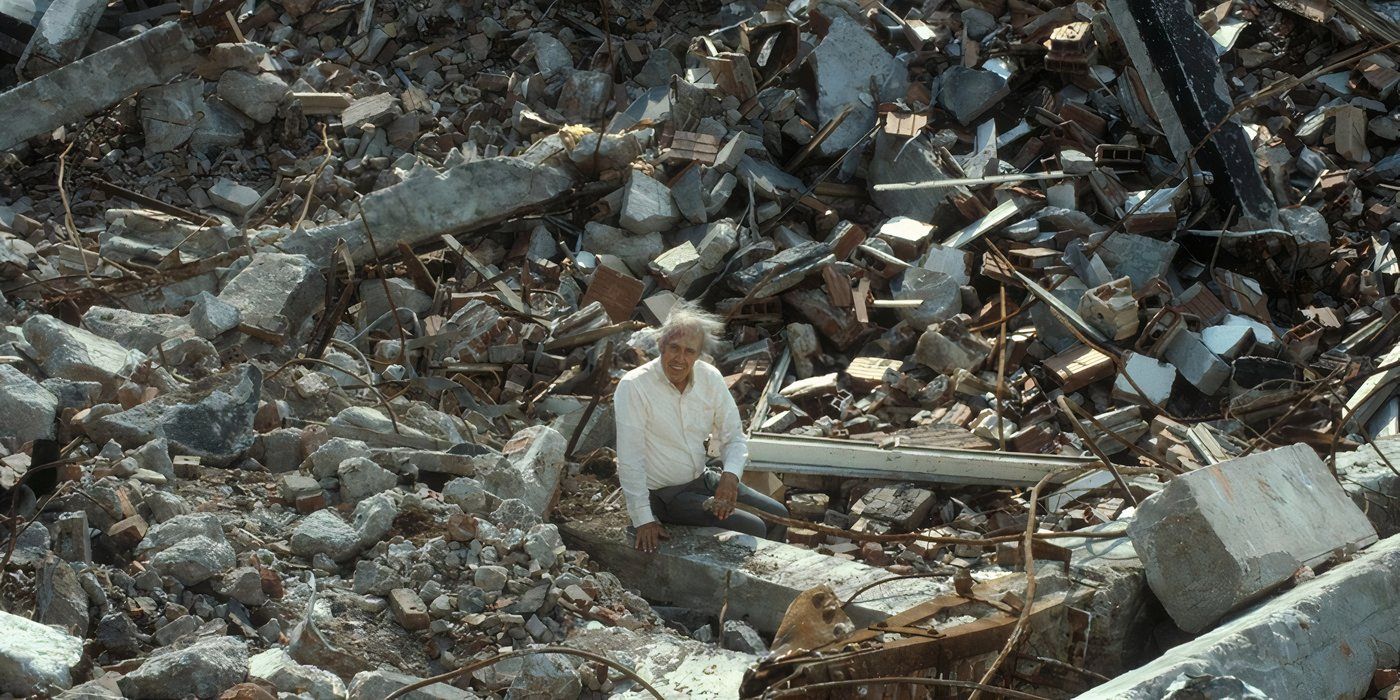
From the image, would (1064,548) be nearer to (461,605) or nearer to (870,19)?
(461,605)

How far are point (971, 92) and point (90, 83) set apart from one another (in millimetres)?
7603

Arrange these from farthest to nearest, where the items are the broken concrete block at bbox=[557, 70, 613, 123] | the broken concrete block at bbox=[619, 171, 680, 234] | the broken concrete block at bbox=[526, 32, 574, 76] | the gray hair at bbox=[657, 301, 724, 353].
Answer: the broken concrete block at bbox=[526, 32, 574, 76] < the broken concrete block at bbox=[557, 70, 613, 123] < the broken concrete block at bbox=[619, 171, 680, 234] < the gray hair at bbox=[657, 301, 724, 353]

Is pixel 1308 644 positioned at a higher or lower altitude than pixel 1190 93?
lower

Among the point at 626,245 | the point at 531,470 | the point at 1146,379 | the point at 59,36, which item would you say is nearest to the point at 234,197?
the point at 59,36

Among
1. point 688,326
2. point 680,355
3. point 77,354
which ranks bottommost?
point 77,354

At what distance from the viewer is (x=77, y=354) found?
22.4 feet

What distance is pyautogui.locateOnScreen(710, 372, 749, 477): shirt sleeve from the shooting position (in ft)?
19.9

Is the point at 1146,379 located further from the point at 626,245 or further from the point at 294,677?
the point at 294,677

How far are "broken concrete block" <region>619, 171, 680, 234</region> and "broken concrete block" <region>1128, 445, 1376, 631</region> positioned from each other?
5.37 metres

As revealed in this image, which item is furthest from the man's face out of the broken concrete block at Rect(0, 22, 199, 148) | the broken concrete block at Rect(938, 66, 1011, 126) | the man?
the broken concrete block at Rect(0, 22, 199, 148)

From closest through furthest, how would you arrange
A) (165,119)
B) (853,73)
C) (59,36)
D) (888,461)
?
(888,461) → (853,73) → (165,119) → (59,36)

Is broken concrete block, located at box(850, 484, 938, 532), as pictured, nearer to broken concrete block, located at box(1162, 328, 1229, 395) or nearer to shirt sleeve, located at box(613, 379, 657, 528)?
shirt sleeve, located at box(613, 379, 657, 528)

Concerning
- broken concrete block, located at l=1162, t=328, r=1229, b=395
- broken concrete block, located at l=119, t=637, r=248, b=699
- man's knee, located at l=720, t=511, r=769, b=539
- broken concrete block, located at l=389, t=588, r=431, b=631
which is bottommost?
broken concrete block, located at l=1162, t=328, r=1229, b=395

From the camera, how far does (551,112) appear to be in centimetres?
1170
